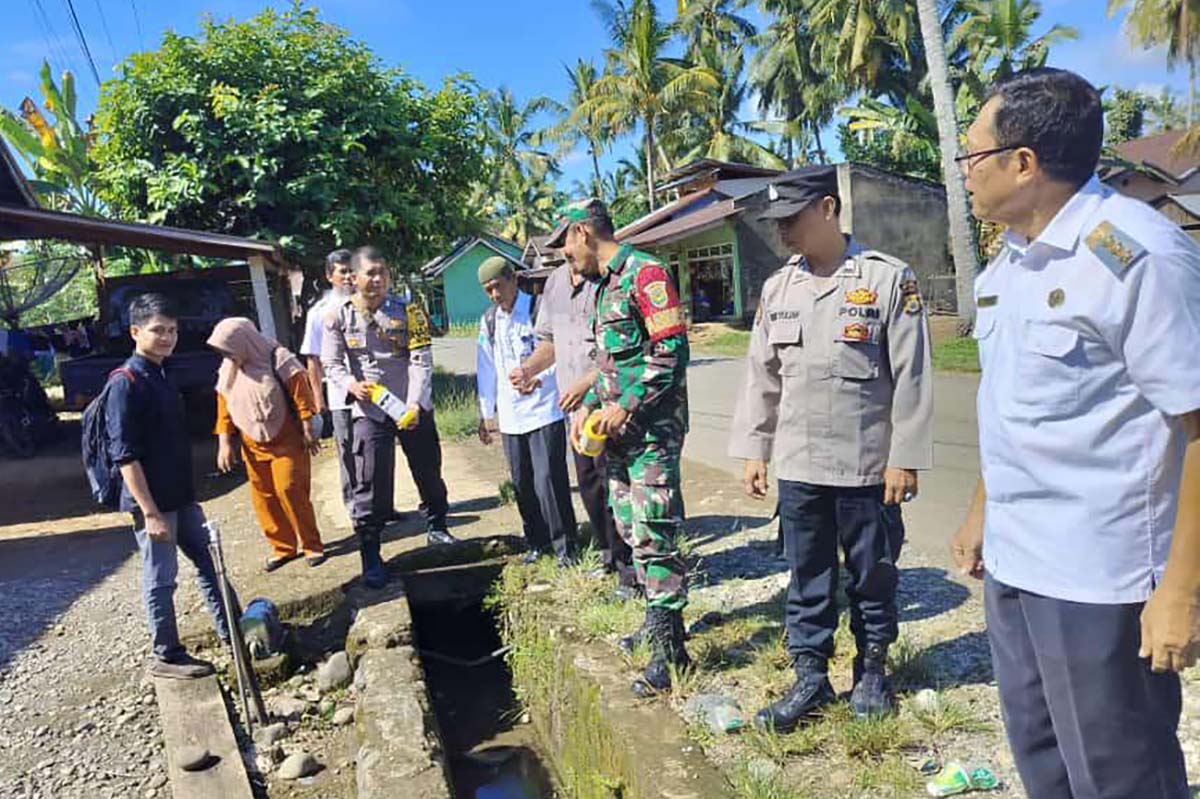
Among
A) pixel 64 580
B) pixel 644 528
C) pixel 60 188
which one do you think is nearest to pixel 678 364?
pixel 644 528

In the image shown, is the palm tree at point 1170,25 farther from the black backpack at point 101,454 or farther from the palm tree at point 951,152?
the black backpack at point 101,454

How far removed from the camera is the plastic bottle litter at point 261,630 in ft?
13.7

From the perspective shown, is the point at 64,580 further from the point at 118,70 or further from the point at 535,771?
the point at 118,70

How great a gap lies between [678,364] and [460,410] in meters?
7.82

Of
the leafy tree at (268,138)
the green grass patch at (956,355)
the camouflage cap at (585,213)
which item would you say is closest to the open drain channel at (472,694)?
the camouflage cap at (585,213)

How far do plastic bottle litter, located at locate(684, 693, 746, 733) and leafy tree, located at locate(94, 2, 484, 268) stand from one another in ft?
31.1

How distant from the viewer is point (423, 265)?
13125mm

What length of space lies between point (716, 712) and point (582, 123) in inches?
1183

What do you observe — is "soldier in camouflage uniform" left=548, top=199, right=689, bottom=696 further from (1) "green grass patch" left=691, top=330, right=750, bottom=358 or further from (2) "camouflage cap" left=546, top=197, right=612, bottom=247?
(1) "green grass patch" left=691, top=330, right=750, bottom=358

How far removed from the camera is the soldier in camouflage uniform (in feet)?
9.77

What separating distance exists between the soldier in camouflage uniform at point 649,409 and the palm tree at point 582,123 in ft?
82.0

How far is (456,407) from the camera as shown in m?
10.9

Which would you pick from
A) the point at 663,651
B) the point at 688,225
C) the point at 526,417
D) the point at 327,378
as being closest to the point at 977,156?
the point at 663,651

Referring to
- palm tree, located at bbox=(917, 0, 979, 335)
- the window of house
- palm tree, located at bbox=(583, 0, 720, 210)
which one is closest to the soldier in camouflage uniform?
palm tree, located at bbox=(917, 0, 979, 335)
